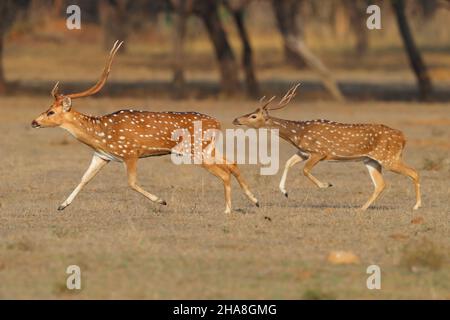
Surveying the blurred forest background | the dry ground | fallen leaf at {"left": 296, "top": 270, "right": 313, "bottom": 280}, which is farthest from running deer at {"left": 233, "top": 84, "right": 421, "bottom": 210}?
the blurred forest background

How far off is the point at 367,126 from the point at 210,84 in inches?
1173

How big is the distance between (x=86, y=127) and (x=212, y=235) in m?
2.46

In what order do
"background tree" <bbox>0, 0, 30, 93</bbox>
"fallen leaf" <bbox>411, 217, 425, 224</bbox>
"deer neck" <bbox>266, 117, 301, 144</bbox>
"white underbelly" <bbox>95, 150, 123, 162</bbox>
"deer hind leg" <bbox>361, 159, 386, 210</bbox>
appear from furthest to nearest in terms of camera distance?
"background tree" <bbox>0, 0, 30, 93</bbox>
"deer neck" <bbox>266, 117, 301, 144</bbox>
"deer hind leg" <bbox>361, 159, 386, 210</bbox>
"white underbelly" <bbox>95, 150, 123, 162</bbox>
"fallen leaf" <bbox>411, 217, 425, 224</bbox>

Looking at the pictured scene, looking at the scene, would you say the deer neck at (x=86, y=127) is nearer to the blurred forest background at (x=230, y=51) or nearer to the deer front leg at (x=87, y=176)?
the deer front leg at (x=87, y=176)

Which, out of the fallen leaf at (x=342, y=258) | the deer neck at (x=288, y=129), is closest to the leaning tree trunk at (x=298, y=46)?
the deer neck at (x=288, y=129)

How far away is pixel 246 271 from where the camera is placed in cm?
1073

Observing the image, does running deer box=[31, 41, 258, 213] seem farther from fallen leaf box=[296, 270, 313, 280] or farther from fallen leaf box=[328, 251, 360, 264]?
fallen leaf box=[296, 270, 313, 280]

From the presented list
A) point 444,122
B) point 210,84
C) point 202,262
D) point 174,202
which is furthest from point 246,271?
point 210,84

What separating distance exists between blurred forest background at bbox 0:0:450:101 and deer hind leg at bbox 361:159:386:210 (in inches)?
791

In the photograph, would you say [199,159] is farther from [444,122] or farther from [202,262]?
[444,122]

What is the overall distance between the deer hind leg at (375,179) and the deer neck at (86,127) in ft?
10.0

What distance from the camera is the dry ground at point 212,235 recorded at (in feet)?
33.6

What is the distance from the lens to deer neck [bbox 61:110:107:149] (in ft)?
46.8

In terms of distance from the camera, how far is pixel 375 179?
15016 mm
